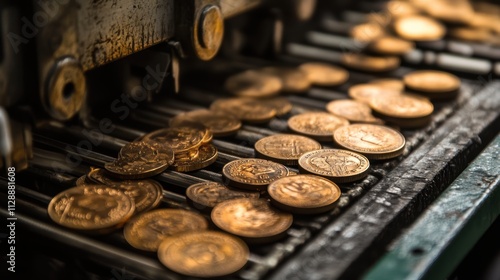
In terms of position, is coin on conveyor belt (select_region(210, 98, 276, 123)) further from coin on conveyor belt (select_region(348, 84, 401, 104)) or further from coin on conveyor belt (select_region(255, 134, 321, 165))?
coin on conveyor belt (select_region(348, 84, 401, 104))

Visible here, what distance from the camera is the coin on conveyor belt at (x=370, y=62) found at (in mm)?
3508

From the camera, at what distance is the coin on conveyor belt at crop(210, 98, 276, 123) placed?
2.86m

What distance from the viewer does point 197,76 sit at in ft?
11.0

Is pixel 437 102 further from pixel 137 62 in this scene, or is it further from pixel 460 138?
pixel 137 62

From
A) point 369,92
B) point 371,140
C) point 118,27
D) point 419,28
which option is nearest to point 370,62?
point 369,92

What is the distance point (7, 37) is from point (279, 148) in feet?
3.46

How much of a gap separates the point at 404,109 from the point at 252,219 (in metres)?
1.06

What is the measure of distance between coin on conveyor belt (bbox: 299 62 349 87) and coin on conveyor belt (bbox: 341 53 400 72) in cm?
9

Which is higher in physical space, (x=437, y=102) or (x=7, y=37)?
(x=7, y=37)

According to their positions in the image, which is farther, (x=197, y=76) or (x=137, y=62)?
(x=197, y=76)

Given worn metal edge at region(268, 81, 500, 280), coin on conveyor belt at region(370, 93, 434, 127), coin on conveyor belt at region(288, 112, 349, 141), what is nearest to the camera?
worn metal edge at region(268, 81, 500, 280)

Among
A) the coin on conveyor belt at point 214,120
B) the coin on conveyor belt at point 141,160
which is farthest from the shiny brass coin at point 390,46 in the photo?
the coin on conveyor belt at point 141,160

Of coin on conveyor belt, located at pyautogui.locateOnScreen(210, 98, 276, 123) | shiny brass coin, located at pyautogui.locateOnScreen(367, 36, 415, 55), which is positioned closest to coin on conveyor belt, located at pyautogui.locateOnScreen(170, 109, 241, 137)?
coin on conveyor belt, located at pyautogui.locateOnScreen(210, 98, 276, 123)

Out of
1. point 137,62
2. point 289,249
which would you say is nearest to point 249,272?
point 289,249
